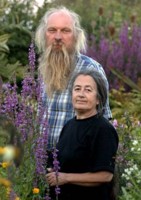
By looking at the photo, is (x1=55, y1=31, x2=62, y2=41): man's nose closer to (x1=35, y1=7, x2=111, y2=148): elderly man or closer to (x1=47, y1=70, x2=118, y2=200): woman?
(x1=35, y1=7, x2=111, y2=148): elderly man

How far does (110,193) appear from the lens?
395 cm

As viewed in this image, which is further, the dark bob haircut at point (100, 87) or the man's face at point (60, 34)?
the man's face at point (60, 34)

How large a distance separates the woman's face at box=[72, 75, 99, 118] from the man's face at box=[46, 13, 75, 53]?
0.88m

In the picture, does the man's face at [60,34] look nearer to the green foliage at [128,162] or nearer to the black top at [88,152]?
the green foliage at [128,162]

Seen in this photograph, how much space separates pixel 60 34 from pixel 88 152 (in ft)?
3.90

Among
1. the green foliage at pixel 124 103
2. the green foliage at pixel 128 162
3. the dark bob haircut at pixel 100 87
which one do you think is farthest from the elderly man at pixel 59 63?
the green foliage at pixel 124 103

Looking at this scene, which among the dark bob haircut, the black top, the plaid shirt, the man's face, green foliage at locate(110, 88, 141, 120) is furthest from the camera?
green foliage at locate(110, 88, 141, 120)

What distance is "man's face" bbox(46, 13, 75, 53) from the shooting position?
15.2 feet

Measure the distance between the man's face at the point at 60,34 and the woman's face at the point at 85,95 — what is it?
88 cm

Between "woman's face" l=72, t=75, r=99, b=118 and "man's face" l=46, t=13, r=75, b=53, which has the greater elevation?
"man's face" l=46, t=13, r=75, b=53

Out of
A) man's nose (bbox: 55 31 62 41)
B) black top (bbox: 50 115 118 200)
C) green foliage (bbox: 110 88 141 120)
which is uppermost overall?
man's nose (bbox: 55 31 62 41)

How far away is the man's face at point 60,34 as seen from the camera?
183 inches

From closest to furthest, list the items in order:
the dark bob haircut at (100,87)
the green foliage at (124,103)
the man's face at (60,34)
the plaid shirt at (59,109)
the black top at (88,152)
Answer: the black top at (88,152) → the dark bob haircut at (100,87) → the plaid shirt at (59,109) → the man's face at (60,34) → the green foliage at (124,103)

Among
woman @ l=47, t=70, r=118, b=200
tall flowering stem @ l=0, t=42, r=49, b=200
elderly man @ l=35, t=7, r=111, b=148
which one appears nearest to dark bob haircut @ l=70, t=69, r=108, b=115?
woman @ l=47, t=70, r=118, b=200
